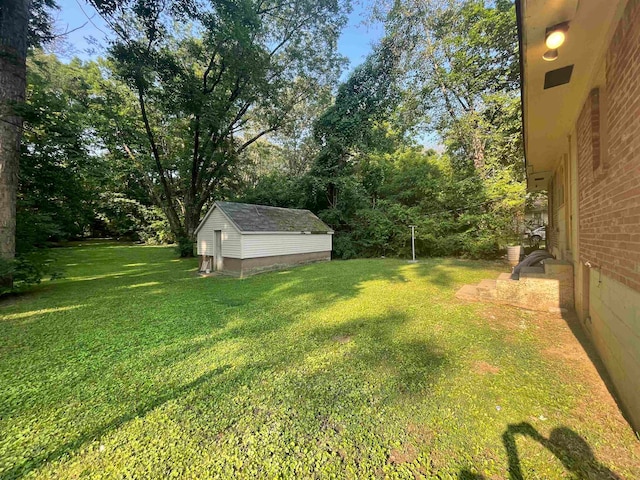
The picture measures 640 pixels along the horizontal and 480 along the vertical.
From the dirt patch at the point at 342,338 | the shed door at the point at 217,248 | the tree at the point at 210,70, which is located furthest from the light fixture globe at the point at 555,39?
the tree at the point at 210,70

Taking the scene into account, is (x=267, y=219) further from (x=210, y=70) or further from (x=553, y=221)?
(x=553, y=221)

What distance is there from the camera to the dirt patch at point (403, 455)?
5.99ft

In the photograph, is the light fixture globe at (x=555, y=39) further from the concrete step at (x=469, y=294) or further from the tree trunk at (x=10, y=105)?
the tree trunk at (x=10, y=105)

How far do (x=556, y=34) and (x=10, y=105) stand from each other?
10.2 m

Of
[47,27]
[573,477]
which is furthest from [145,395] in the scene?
[47,27]

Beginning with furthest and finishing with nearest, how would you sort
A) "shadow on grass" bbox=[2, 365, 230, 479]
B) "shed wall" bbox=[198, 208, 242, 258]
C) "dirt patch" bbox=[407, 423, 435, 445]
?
"shed wall" bbox=[198, 208, 242, 258], "dirt patch" bbox=[407, 423, 435, 445], "shadow on grass" bbox=[2, 365, 230, 479]

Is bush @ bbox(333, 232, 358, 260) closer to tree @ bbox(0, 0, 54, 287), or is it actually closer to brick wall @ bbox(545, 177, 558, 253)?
brick wall @ bbox(545, 177, 558, 253)

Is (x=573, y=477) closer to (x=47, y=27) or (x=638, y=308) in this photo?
(x=638, y=308)

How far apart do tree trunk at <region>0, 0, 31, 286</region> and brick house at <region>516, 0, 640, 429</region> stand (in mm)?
9997

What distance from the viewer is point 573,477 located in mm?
1662

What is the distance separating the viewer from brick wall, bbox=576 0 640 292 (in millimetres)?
2033

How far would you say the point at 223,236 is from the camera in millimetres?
10531

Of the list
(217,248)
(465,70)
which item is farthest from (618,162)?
(465,70)

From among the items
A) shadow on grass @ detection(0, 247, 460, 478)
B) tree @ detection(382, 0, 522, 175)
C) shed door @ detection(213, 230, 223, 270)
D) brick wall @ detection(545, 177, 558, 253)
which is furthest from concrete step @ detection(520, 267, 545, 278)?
tree @ detection(382, 0, 522, 175)
